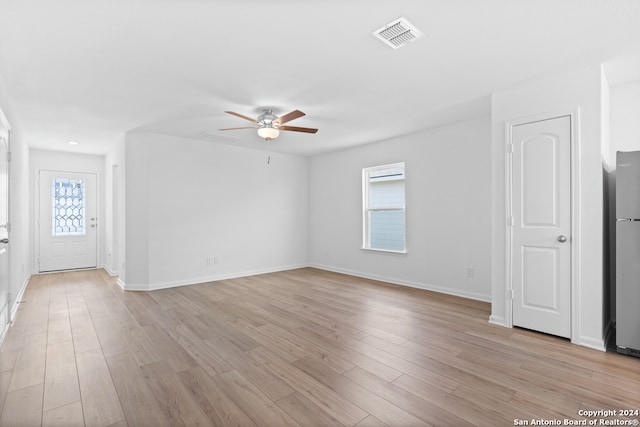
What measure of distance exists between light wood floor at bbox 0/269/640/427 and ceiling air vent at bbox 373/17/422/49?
8.25 ft

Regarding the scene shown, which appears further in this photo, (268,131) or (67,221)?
(67,221)

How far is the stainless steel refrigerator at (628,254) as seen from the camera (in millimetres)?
2646

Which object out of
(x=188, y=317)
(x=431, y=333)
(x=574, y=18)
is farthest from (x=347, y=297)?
(x=574, y=18)

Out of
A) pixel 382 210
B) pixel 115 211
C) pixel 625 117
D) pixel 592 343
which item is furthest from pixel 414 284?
pixel 115 211

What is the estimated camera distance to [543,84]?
122 inches

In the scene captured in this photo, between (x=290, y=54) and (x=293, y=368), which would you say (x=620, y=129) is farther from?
(x=293, y=368)

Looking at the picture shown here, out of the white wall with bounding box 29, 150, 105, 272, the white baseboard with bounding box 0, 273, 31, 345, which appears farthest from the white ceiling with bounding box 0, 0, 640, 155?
the white wall with bounding box 29, 150, 105, 272

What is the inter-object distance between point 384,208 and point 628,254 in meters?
3.45

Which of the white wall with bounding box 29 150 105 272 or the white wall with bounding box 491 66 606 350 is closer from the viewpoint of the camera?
the white wall with bounding box 491 66 606 350

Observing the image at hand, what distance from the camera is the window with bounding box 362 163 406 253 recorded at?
556 cm

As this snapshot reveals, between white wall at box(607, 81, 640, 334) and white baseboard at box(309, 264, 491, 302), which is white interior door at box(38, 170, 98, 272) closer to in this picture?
white baseboard at box(309, 264, 491, 302)

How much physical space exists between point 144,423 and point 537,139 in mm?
3947

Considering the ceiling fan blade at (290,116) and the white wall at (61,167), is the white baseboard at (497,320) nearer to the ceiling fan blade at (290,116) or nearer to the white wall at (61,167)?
the ceiling fan blade at (290,116)

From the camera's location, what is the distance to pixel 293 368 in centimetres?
246
